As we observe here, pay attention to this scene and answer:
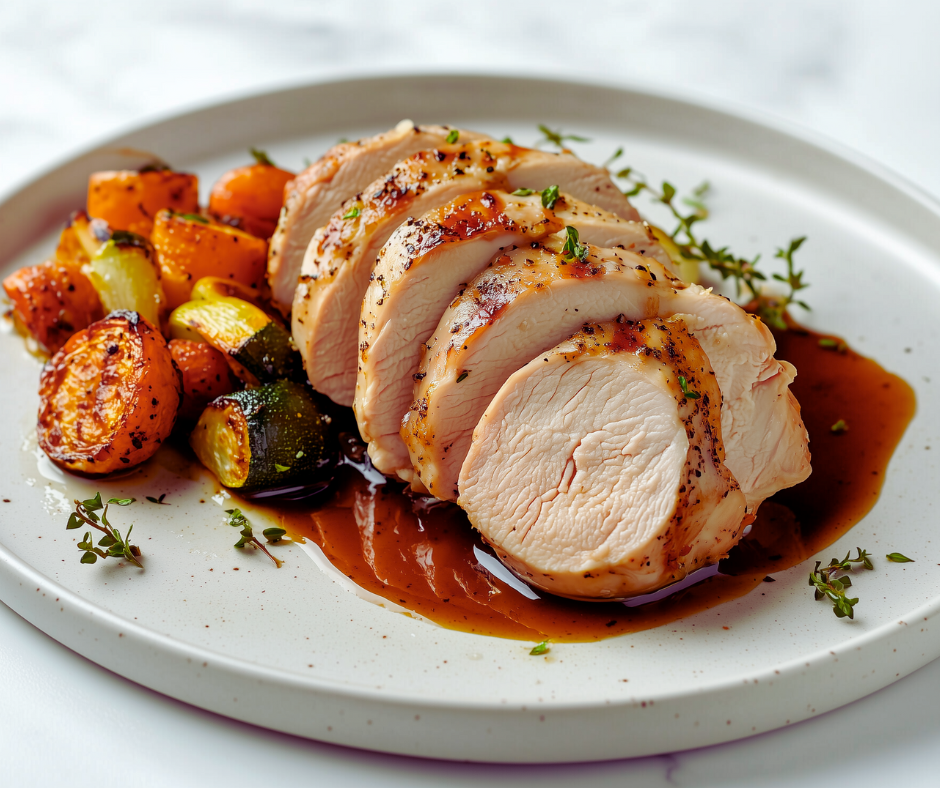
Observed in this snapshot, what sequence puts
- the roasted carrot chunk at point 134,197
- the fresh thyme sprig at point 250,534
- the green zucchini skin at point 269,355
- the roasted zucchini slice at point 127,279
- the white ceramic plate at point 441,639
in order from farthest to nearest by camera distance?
the roasted carrot chunk at point 134,197 < the roasted zucchini slice at point 127,279 < the green zucchini skin at point 269,355 < the fresh thyme sprig at point 250,534 < the white ceramic plate at point 441,639

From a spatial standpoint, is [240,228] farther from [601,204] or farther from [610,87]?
[610,87]

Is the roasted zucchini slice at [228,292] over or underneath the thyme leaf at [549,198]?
underneath

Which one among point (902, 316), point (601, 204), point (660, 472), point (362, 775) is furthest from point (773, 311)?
point (362, 775)

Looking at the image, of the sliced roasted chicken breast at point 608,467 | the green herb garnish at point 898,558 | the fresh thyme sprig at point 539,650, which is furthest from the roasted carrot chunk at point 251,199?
the green herb garnish at point 898,558

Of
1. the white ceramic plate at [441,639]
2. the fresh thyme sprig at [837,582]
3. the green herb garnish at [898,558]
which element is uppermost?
the green herb garnish at [898,558]

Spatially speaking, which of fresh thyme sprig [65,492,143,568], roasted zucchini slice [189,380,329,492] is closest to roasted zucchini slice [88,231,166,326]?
roasted zucchini slice [189,380,329,492]

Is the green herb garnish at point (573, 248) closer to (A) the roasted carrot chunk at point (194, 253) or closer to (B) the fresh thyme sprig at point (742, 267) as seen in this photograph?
(B) the fresh thyme sprig at point (742, 267)
